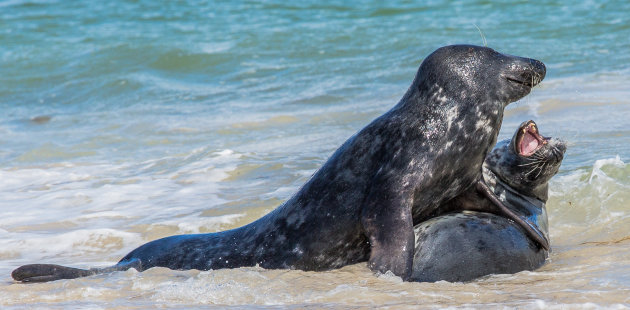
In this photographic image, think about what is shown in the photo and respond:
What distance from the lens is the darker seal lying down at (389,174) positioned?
5.34 metres

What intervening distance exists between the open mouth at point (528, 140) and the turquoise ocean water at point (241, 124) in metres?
0.64

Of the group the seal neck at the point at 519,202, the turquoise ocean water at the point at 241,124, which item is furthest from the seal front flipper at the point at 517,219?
the seal neck at the point at 519,202

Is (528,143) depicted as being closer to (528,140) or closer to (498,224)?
(528,140)

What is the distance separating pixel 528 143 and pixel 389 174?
1.39 metres

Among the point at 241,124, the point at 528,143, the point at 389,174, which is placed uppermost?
the point at 389,174

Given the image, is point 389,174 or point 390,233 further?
point 389,174

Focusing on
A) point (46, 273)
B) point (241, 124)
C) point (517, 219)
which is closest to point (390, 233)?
point (517, 219)

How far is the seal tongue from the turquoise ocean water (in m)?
0.64

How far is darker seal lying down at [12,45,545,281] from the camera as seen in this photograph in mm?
5336

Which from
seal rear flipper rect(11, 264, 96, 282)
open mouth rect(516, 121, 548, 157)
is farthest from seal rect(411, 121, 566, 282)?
seal rear flipper rect(11, 264, 96, 282)

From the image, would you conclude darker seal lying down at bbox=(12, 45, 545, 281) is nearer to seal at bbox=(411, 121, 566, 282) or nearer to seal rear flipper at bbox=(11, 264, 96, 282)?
seal rear flipper at bbox=(11, 264, 96, 282)

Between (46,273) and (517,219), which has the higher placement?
(517,219)

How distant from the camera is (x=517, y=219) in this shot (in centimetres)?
560

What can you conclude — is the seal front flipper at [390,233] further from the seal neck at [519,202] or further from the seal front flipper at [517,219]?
the seal neck at [519,202]
